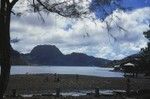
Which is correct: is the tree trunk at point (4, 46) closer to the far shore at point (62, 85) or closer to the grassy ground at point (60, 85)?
the grassy ground at point (60, 85)

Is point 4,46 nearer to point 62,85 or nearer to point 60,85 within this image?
point 62,85

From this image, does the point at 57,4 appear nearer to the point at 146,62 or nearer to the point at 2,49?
the point at 2,49

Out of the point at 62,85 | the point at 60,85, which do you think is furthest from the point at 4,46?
the point at 60,85

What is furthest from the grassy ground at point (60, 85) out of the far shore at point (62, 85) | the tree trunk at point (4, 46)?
the tree trunk at point (4, 46)

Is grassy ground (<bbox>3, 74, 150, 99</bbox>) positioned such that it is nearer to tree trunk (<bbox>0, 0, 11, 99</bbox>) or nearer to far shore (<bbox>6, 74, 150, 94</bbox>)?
far shore (<bbox>6, 74, 150, 94</bbox>)

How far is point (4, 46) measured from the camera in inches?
771

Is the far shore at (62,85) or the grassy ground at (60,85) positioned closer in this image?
the grassy ground at (60,85)

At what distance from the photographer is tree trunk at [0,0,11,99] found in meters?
19.3

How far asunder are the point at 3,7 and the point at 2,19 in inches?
24.9

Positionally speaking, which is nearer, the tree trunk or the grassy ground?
the tree trunk

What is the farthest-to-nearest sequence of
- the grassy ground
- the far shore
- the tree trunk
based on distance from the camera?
the far shore, the grassy ground, the tree trunk

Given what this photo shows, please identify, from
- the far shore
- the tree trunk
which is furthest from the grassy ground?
the tree trunk

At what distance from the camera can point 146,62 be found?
88.5m

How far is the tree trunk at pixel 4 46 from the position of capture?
63.3 ft
